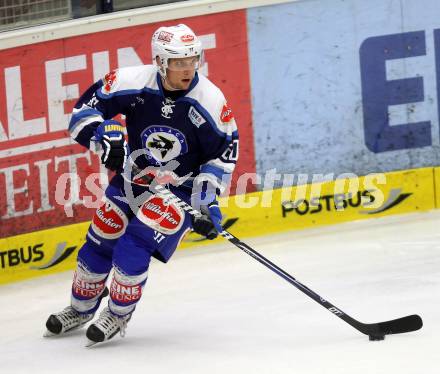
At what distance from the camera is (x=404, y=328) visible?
456 centimetres

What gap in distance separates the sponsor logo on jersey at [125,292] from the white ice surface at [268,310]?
0.69 feet

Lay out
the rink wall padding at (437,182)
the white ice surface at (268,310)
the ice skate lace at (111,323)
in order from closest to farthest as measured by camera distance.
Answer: the white ice surface at (268,310), the ice skate lace at (111,323), the rink wall padding at (437,182)

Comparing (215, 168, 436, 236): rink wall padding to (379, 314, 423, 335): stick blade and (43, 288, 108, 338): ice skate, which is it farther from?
(379, 314, 423, 335): stick blade

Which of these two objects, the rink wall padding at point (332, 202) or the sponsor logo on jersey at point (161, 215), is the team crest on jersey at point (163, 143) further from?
the rink wall padding at point (332, 202)

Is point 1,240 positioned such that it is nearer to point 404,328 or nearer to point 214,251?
point 214,251

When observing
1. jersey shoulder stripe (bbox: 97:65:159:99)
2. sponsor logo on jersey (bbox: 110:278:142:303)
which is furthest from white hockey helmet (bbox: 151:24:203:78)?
sponsor logo on jersey (bbox: 110:278:142:303)

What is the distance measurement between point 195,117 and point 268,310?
99 centimetres

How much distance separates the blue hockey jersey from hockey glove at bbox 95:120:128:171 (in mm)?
106

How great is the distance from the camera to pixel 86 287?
495cm

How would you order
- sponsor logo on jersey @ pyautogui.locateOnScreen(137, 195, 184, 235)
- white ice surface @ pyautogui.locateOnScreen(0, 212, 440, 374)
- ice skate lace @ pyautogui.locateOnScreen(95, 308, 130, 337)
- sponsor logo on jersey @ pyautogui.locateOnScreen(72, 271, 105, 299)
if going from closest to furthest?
white ice surface @ pyautogui.locateOnScreen(0, 212, 440, 374) → sponsor logo on jersey @ pyautogui.locateOnScreen(137, 195, 184, 235) → ice skate lace @ pyautogui.locateOnScreen(95, 308, 130, 337) → sponsor logo on jersey @ pyautogui.locateOnScreen(72, 271, 105, 299)

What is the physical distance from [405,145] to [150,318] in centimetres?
220

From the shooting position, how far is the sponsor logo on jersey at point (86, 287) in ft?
16.2

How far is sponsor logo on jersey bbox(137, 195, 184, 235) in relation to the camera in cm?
464

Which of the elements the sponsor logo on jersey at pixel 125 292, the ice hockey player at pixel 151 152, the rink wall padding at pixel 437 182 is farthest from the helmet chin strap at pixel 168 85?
the rink wall padding at pixel 437 182
